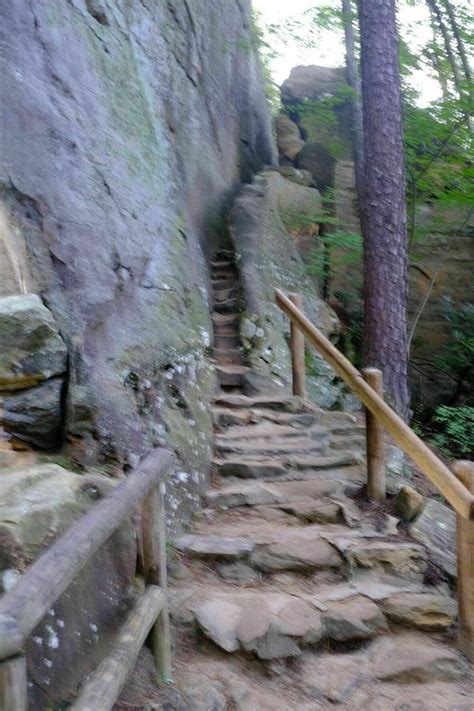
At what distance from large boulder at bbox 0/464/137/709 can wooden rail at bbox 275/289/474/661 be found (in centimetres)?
187

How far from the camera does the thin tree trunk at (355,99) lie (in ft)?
36.9

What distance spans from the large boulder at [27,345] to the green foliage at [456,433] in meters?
6.07

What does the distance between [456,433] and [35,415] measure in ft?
22.6

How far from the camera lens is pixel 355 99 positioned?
12.1 meters

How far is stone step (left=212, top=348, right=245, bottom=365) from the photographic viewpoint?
7.39 meters

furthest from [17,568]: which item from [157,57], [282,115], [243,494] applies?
[282,115]

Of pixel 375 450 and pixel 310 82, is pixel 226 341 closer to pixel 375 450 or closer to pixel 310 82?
pixel 375 450

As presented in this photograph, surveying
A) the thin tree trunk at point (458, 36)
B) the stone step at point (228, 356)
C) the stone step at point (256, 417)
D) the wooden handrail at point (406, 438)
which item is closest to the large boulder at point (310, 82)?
the thin tree trunk at point (458, 36)

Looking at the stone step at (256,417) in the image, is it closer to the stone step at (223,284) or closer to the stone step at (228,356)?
the stone step at (228,356)

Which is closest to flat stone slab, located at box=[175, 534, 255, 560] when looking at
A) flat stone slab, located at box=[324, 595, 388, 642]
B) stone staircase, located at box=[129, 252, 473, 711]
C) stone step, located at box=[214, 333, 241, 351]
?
stone staircase, located at box=[129, 252, 473, 711]

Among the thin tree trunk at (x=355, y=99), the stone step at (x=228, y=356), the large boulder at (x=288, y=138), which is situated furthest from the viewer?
the large boulder at (x=288, y=138)

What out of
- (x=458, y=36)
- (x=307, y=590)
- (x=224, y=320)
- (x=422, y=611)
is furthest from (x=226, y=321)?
(x=458, y=36)

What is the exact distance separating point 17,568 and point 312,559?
7.77ft

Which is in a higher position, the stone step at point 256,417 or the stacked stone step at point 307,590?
the stone step at point 256,417
